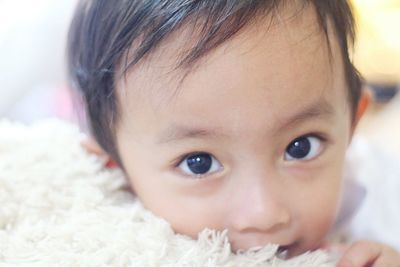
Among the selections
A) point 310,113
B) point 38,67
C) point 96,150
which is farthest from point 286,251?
point 38,67

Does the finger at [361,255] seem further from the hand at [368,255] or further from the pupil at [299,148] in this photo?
the pupil at [299,148]

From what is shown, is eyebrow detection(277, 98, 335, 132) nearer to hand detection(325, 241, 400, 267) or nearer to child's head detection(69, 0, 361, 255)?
child's head detection(69, 0, 361, 255)

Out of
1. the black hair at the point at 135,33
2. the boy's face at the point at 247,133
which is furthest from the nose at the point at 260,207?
the black hair at the point at 135,33

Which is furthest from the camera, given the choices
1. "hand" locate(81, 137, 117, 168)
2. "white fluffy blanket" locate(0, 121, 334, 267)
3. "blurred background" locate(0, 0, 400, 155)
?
"blurred background" locate(0, 0, 400, 155)

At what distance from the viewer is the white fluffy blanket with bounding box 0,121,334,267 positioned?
0.74 m

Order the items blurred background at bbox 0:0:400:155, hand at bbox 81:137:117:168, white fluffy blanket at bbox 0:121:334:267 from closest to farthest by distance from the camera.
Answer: white fluffy blanket at bbox 0:121:334:267
hand at bbox 81:137:117:168
blurred background at bbox 0:0:400:155

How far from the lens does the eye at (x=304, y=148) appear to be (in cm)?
82

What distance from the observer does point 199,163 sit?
82 centimetres

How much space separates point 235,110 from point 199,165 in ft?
0.30

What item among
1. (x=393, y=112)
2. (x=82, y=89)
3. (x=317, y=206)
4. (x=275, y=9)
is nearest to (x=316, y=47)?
(x=275, y=9)

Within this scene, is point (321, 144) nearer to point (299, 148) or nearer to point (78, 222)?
point (299, 148)

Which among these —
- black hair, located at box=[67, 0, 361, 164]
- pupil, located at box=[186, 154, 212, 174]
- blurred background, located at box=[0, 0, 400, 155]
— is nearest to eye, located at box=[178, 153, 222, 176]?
pupil, located at box=[186, 154, 212, 174]

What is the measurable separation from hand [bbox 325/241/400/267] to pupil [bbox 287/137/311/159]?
12 cm

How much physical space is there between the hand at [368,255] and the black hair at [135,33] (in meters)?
0.19
